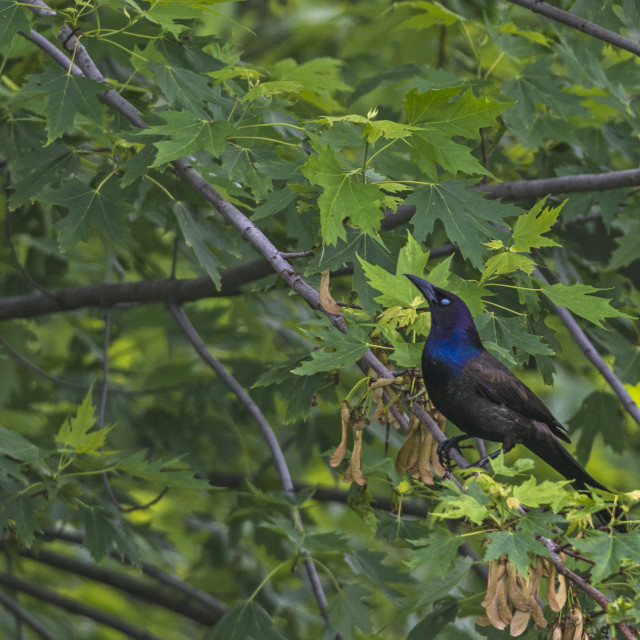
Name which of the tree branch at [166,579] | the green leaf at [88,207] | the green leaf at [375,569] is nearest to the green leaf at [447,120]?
the green leaf at [88,207]

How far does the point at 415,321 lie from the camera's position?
2.74m

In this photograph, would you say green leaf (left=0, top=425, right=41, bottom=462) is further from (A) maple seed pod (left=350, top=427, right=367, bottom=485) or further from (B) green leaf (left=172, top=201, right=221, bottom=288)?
(A) maple seed pod (left=350, top=427, right=367, bottom=485)

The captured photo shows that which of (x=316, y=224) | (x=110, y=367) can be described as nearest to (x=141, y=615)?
(x=110, y=367)

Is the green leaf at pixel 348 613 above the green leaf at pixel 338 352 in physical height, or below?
below

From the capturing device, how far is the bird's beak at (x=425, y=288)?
263 cm

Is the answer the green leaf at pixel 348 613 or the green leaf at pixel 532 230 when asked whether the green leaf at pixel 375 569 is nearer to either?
the green leaf at pixel 348 613

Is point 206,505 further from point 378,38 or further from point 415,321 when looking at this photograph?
point 415,321

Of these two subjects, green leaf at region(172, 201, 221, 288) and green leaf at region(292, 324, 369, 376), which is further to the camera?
green leaf at region(172, 201, 221, 288)

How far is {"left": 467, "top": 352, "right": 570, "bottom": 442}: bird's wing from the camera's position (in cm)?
277

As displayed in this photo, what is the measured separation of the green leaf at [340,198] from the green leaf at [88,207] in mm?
1170

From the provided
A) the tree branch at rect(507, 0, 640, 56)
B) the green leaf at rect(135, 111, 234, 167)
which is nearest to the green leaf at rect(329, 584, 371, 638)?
the green leaf at rect(135, 111, 234, 167)

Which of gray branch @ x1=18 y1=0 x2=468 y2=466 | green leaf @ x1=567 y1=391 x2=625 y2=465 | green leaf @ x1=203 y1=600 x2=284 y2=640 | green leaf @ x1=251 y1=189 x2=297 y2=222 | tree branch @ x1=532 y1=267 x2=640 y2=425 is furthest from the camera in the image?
green leaf @ x1=567 y1=391 x2=625 y2=465

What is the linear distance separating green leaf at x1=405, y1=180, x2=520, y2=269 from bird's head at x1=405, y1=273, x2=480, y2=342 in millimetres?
289

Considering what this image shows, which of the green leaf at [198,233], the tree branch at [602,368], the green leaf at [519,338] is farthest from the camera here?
the tree branch at [602,368]
